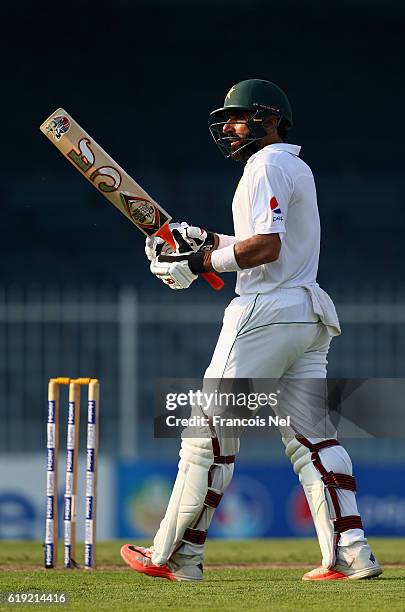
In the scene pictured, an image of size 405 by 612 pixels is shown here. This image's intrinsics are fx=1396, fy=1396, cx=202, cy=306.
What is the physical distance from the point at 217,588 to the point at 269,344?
2.67 ft

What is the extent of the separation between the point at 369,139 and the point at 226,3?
2319 millimetres

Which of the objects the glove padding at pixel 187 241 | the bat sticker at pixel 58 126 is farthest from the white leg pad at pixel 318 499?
the bat sticker at pixel 58 126

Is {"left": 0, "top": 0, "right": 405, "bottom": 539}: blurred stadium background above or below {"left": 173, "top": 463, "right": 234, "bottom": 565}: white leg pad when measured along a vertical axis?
above

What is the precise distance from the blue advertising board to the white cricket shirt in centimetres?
409

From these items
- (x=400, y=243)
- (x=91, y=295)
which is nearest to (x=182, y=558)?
(x=91, y=295)

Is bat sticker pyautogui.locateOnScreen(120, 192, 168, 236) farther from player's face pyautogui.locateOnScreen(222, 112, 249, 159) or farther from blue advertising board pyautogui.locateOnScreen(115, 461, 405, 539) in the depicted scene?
blue advertising board pyautogui.locateOnScreen(115, 461, 405, 539)

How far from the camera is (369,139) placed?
1506 cm

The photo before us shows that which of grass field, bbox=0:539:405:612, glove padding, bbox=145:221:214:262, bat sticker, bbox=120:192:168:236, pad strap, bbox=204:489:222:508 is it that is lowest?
grass field, bbox=0:539:405:612

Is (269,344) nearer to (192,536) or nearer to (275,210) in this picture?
(275,210)

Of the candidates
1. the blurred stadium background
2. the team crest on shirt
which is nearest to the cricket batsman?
the team crest on shirt

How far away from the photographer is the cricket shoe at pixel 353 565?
4.64 m

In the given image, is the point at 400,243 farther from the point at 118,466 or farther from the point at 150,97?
the point at 118,466

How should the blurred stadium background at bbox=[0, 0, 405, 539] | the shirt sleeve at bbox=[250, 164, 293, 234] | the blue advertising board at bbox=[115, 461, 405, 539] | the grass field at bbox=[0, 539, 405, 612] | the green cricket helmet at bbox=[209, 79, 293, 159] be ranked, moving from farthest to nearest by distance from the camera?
the blurred stadium background at bbox=[0, 0, 405, 539] < the blue advertising board at bbox=[115, 461, 405, 539] < the green cricket helmet at bbox=[209, 79, 293, 159] < the shirt sleeve at bbox=[250, 164, 293, 234] < the grass field at bbox=[0, 539, 405, 612]

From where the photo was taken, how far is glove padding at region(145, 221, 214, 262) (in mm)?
4883
